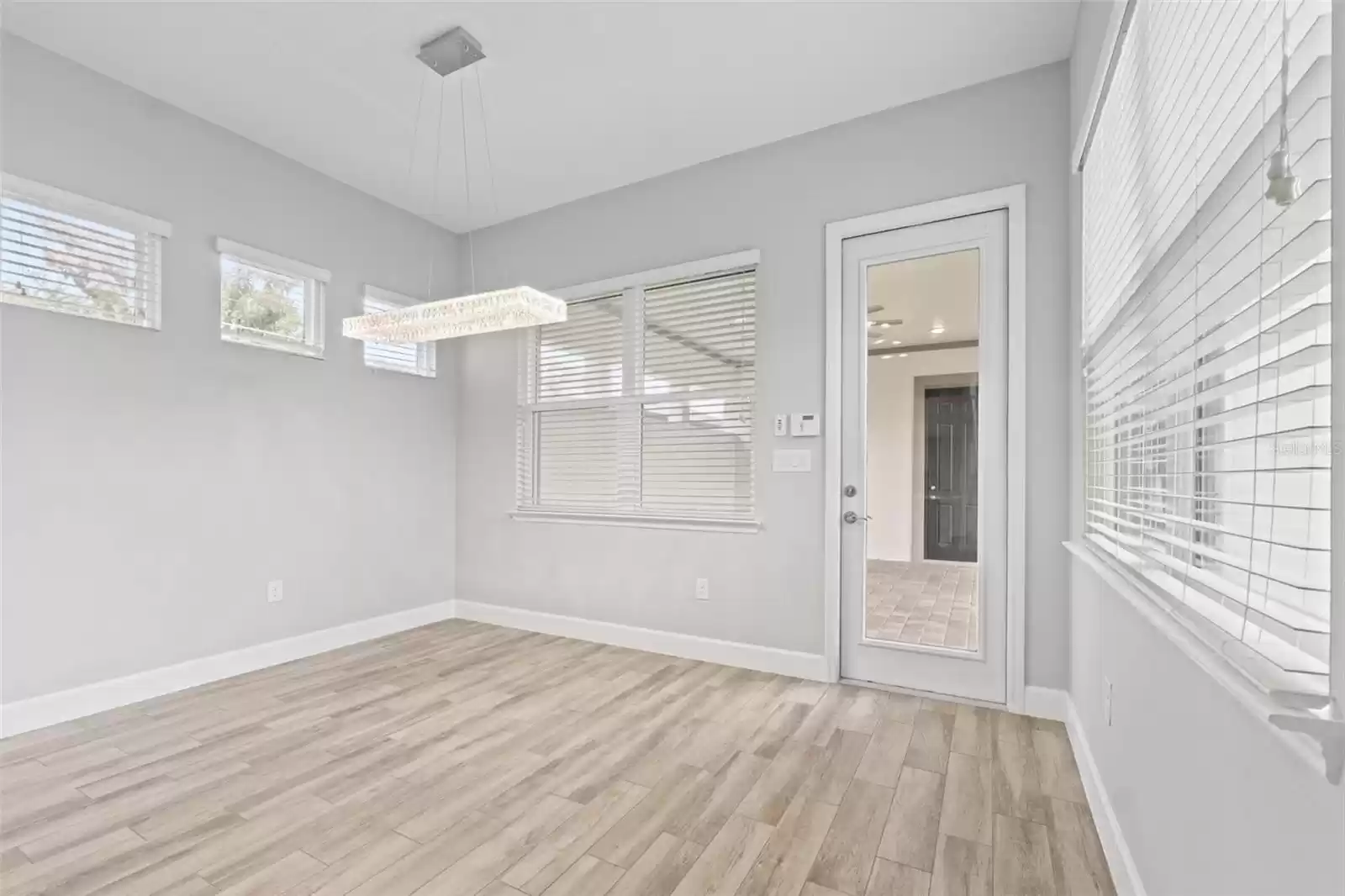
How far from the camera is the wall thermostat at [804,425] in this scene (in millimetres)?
3432

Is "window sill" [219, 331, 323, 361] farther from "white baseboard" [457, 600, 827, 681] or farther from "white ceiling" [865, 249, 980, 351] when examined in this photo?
"white ceiling" [865, 249, 980, 351]

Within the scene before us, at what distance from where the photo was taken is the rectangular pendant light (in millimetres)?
2518

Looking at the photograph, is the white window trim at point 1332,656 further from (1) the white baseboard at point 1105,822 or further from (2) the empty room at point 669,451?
(1) the white baseboard at point 1105,822

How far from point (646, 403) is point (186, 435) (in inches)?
99.3

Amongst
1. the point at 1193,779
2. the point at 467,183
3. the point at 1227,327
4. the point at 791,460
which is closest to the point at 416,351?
the point at 467,183

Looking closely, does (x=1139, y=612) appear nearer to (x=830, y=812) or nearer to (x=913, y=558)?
(x=830, y=812)

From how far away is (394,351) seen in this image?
174 inches

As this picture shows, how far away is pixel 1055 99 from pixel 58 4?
430cm

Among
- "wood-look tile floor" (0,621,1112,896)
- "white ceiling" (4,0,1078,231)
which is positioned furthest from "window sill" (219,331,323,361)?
"wood-look tile floor" (0,621,1112,896)

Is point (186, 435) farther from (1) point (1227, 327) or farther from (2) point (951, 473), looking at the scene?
(1) point (1227, 327)

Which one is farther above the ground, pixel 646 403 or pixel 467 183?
pixel 467 183

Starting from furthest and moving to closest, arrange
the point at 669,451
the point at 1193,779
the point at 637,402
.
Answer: the point at 637,402, the point at 669,451, the point at 1193,779

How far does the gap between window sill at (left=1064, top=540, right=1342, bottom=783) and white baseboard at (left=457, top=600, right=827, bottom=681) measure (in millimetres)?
1971

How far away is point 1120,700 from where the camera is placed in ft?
5.88
